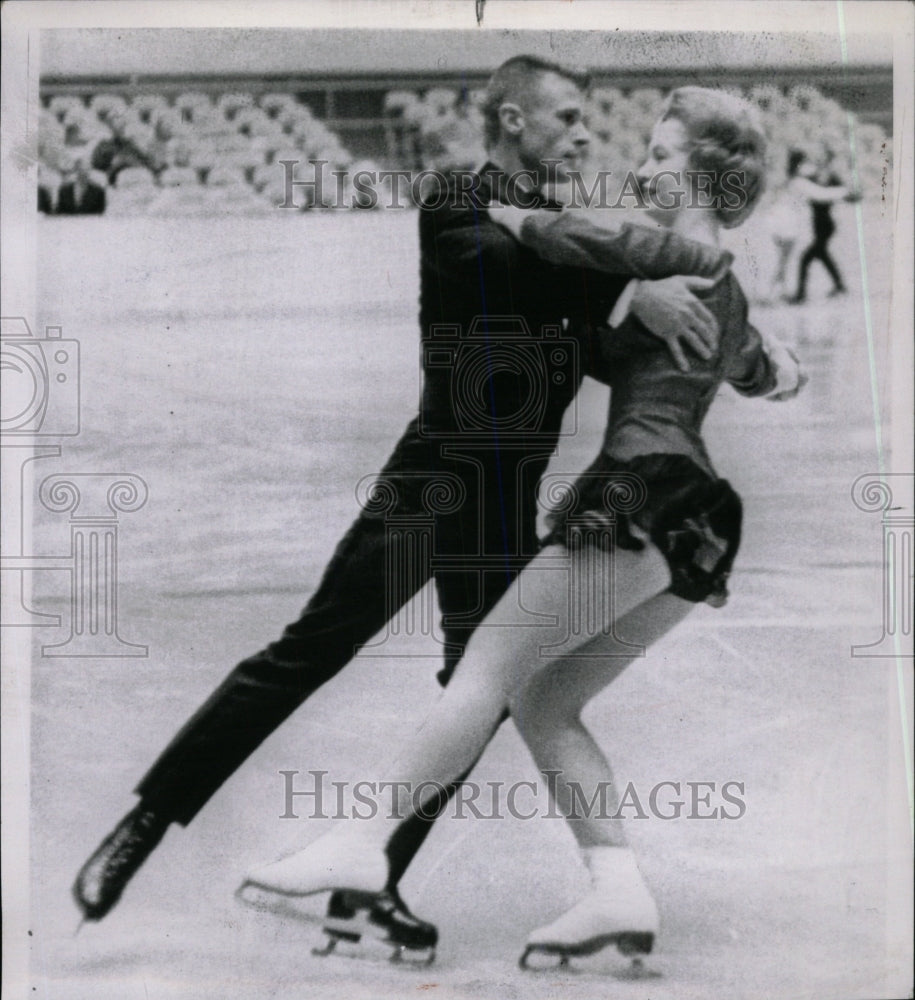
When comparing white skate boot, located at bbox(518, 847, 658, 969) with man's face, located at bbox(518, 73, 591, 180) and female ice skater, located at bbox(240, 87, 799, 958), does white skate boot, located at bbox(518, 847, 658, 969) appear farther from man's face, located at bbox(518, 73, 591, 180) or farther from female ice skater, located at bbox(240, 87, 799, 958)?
man's face, located at bbox(518, 73, 591, 180)

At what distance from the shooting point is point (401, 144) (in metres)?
2.59

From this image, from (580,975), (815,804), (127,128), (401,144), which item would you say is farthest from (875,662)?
(127,128)

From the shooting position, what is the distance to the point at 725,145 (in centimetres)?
262

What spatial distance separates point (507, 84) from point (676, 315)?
69 centimetres

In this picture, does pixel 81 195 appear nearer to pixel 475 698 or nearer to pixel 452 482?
pixel 452 482

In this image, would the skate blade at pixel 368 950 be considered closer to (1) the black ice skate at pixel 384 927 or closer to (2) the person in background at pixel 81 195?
(1) the black ice skate at pixel 384 927

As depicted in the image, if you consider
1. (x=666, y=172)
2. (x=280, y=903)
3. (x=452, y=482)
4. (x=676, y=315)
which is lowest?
(x=280, y=903)

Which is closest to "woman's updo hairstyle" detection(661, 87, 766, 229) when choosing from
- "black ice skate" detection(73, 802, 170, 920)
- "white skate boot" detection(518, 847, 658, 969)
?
"white skate boot" detection(518, 847, 658, 969)

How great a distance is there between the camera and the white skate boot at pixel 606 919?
2555 millimetres

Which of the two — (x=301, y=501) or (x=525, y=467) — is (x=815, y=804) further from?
(x=301, y=501)

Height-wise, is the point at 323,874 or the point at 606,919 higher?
the point at 323,874

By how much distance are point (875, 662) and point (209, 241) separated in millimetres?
1899

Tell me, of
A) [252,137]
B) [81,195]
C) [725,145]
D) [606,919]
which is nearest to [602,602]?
[606,919]

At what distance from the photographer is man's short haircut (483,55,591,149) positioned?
2592 mm
